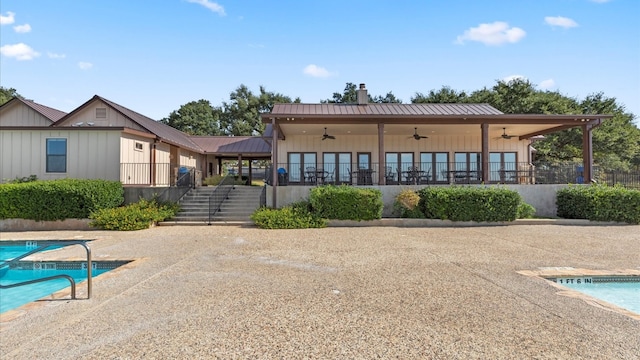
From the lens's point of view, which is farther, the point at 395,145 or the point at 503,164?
the point at 395,145

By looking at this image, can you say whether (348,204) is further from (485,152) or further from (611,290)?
(611,290)

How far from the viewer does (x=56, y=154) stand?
13.3m

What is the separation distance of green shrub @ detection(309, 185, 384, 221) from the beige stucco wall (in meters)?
17.7

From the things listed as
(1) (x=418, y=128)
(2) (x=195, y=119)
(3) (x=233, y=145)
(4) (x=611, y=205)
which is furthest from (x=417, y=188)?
(2) (x=195, y=119)

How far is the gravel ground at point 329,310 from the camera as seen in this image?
9.73ft

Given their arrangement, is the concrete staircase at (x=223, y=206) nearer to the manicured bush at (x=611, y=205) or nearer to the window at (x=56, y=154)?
the window at (x=56, y=154)

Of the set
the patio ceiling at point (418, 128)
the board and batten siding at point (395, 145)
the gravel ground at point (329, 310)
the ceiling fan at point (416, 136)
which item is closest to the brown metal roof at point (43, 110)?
the board and batten siding at point (395, 145)

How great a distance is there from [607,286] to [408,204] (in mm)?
6796

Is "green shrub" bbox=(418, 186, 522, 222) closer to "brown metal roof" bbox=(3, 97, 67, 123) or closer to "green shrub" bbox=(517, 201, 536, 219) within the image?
"green shrub" bbox=(517, 201, 536, 219)

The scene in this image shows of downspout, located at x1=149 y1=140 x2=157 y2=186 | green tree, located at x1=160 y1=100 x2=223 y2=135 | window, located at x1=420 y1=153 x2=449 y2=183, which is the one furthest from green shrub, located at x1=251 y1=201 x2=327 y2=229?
green tree, located at x1=160 y1=100 x2=223 y2=135

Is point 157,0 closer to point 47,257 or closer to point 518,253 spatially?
point 47,257

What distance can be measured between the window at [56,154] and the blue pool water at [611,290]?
1690 centimetres

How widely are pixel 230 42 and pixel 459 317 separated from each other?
18962 mm

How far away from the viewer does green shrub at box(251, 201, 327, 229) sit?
11.1 meters
